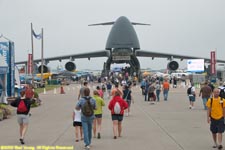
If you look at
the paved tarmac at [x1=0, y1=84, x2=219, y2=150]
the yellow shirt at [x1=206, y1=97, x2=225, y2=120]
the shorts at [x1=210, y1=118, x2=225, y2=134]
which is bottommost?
the paved tarmac at [x1=0, y1=84, x2=219, y2=150]

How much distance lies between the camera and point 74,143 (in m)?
11.6

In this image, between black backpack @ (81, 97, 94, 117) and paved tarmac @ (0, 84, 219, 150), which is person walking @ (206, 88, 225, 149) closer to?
paved tarmac @ (0, 84, 219, 150)

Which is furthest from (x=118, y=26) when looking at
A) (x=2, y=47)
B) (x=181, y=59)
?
(x=2, y=47)

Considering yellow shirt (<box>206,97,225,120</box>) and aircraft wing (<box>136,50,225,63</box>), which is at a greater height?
aircraft wing (<box>136,50,225,63</box>)

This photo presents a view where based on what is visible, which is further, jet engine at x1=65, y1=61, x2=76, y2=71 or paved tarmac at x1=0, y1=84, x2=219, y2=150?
jet engine at x1=65, y1=61, x2=76, y2=71

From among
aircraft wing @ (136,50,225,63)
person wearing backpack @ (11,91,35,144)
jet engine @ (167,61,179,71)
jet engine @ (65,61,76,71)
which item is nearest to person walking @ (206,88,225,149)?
person wearing backpack @ (11,91,35,144)

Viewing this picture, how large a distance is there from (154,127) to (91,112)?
4.84 meters

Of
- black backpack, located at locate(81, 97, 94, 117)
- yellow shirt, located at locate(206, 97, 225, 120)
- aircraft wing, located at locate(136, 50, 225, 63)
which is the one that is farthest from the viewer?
aircraft wing, located at locate(136, 50, 225, 63)

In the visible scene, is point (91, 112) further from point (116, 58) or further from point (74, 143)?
point (116, 58)

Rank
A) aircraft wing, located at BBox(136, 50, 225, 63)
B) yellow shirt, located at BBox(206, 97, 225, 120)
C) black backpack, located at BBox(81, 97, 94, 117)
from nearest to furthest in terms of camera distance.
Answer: black backpack, located at BBox(81, 97, 94, 117)
yellow shirt, located at BBox(206, 97, 225, 120)
aircraft wing, located at BBox(136, 50, 225, 63)

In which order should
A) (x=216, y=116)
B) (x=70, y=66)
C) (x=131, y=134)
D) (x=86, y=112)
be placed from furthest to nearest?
(x=70, y=66) → (x=131, y=134) → (x=216, y=116) → (x=86, y=112)

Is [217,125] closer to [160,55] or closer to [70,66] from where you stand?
[70,66]

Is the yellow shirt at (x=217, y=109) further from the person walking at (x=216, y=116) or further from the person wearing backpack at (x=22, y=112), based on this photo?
the person wearing backpack at (x=22, y=112)

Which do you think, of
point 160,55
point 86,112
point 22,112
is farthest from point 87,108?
point 160,55
